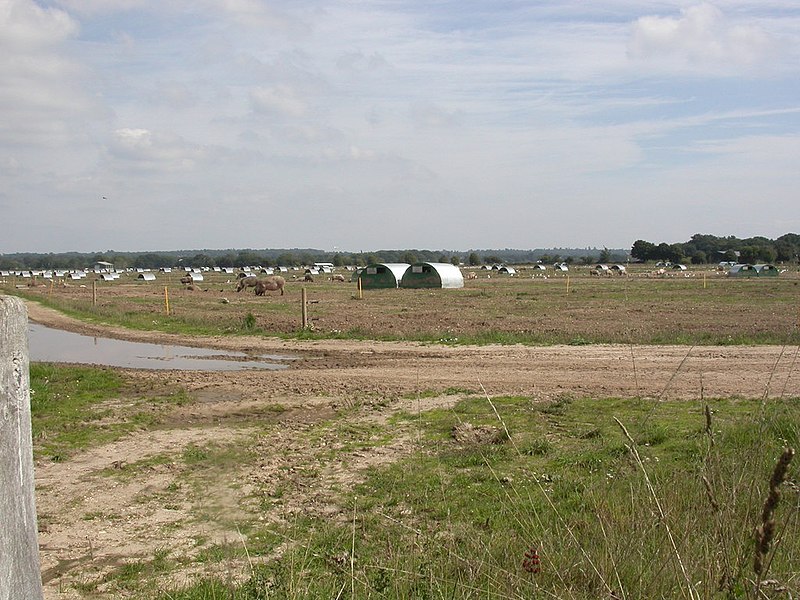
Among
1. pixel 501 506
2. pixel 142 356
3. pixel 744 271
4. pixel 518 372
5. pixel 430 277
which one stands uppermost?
pixel 430 277

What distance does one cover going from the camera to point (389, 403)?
46.9ft

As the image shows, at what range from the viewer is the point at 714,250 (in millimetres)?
159250

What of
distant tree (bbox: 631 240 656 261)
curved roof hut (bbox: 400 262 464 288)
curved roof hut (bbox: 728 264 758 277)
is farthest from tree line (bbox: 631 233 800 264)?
curved roof hut (bbox: 400 262 464 288)

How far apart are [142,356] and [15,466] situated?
22.1 metres

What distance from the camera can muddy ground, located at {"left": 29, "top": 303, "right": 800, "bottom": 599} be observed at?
7316mm

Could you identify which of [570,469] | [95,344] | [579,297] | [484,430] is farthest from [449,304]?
[570,469]

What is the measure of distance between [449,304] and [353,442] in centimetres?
3067

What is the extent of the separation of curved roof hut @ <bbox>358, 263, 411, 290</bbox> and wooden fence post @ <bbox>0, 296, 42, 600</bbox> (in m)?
61.9

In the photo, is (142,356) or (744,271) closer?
(142,356)

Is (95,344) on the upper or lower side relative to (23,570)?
lower

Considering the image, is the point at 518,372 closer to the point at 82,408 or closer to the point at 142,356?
the point at 82,408

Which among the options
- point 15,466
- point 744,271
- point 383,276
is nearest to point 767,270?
point 744,271

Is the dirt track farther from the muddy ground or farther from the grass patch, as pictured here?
the grass patch

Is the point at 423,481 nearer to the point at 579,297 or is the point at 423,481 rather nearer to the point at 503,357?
the point at 503,357
